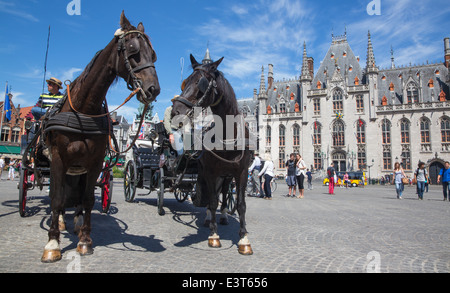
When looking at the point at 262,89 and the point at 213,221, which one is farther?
the point at 262,89

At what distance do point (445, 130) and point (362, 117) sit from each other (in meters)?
10.4

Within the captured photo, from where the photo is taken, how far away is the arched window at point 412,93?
40156mm

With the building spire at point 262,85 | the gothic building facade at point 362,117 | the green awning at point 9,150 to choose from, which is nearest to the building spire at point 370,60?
the gothic building facade at point 362,117

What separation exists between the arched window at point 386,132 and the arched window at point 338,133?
5463 mm

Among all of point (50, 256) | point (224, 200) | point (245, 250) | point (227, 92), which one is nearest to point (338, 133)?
point (224, 200)

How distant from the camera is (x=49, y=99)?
5078mm

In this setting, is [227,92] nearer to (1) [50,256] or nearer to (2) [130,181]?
(1) [50,256]

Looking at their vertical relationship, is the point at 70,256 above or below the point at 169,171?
below

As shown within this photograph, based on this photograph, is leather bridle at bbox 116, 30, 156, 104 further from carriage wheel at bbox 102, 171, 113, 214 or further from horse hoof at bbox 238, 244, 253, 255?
carriage wheel at bbox 102, 171, 113, 214

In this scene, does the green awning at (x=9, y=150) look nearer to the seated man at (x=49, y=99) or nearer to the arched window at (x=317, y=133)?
the arched window at (x=317, y=133)
